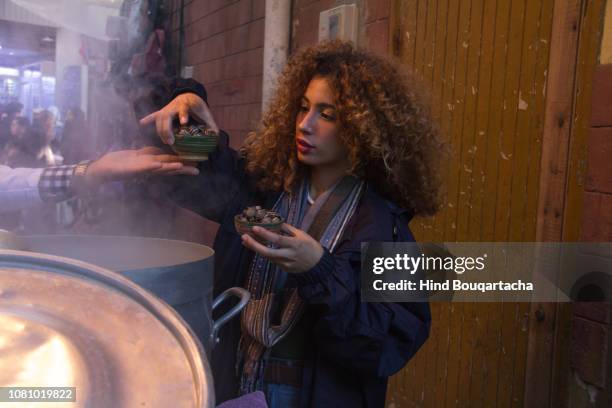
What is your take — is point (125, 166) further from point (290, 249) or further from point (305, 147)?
point (305, 147)

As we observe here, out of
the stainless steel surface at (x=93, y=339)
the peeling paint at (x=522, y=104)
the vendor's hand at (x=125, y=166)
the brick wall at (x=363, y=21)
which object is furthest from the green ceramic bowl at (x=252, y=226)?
the brick wall at (x=363, y=21)

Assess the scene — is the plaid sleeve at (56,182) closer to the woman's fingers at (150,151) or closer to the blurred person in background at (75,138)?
the woman's fingers at (150,151)

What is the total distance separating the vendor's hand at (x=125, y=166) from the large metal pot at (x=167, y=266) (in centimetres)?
15

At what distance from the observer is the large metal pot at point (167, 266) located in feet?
2.86

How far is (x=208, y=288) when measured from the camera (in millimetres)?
973

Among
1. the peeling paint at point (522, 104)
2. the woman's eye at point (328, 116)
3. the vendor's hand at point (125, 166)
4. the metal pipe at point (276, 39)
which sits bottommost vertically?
the vendor's hand at point (125, 166)

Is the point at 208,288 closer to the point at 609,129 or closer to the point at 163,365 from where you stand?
the point at 163,365

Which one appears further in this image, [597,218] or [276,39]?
[276,39]

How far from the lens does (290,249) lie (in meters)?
1.12

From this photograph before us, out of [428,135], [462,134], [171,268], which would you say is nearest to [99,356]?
[171,268]

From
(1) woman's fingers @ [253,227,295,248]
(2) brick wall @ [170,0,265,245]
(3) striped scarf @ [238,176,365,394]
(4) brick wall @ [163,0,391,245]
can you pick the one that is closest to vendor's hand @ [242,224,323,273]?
(1) woman's fingers @ [253,227,295,248]

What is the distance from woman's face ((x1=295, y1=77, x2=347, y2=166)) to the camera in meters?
1.43

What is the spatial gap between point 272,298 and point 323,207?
0.25m

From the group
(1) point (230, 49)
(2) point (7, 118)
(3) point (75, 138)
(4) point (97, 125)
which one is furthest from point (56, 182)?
(1) point (230, 49)
